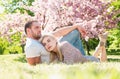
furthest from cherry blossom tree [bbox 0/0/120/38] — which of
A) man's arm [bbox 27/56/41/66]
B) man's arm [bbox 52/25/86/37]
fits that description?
man's arm [bbox 27/56/41/66]

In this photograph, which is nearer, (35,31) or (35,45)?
(35,45)

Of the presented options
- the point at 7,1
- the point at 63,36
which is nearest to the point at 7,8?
the point at 7,1

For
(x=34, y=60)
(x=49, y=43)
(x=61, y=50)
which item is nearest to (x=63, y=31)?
(x=61, y=50)

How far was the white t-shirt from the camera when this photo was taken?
5.58 m

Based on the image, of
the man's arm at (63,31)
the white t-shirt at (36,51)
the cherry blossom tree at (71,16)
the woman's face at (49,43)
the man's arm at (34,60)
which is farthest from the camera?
the cherry blossom tree at (71,16)

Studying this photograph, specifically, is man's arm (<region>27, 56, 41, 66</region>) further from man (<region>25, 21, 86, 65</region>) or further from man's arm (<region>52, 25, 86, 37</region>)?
man's arm (<region>52, 25, 86, 37</region>)

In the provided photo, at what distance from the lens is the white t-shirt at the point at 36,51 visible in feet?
18.3

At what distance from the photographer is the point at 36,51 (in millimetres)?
5613

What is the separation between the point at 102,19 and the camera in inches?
781

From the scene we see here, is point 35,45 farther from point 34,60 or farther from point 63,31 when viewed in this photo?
point 63,31

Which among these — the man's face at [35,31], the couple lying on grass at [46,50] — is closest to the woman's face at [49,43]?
the couple lying on grass at [46,50]

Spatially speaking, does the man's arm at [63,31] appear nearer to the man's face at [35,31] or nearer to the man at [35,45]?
the man at [35,45]

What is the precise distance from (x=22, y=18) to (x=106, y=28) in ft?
15.8

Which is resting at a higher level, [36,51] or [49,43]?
[49,43]
